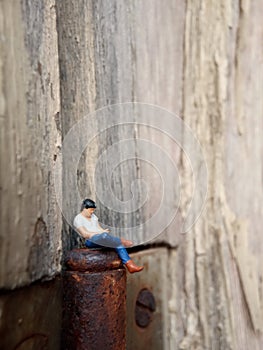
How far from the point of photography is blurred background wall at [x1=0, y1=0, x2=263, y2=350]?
2.10ft

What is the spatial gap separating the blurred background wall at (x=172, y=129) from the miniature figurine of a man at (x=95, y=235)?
25 millimetres

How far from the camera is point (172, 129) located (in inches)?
36.5

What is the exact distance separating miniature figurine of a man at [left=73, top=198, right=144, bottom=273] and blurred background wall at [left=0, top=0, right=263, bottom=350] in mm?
25

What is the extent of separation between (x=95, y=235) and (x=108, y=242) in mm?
18

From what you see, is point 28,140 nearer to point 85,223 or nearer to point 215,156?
point 85,223

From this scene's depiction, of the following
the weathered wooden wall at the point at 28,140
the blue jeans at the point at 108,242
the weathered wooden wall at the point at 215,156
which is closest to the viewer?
the weathered wooden wall at the point at 28,140

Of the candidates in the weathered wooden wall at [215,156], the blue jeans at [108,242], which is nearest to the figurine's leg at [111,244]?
the blue jeans at [108,242]

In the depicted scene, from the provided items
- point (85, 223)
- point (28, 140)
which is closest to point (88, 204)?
point (85, 223)

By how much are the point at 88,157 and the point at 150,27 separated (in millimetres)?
261

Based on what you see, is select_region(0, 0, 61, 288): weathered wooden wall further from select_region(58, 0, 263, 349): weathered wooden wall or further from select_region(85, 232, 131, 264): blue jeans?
select_region(58, 0, 263, 349): weathered wooden wall

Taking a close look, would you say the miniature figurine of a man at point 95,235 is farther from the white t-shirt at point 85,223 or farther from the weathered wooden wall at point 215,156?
the weathered wooden wall at point 215,156

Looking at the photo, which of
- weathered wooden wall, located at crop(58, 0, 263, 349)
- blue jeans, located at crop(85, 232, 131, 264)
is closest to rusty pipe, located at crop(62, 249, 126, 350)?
blue jeans, located at crop(85, 232, 131, 264)

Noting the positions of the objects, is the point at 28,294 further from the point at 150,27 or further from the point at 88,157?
the point at 150,27

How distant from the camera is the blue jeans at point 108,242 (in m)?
0.68
